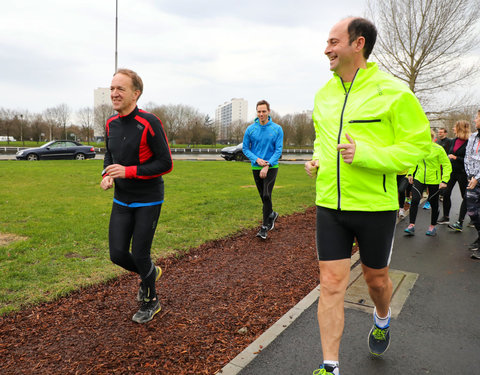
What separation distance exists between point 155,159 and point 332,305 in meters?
1.91

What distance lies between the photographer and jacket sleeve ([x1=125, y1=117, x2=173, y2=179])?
312cm

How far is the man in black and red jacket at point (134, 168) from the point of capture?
10.4 ft

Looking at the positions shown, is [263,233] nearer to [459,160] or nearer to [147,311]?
[147,311]

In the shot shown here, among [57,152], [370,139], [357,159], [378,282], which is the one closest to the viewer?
[357,159]

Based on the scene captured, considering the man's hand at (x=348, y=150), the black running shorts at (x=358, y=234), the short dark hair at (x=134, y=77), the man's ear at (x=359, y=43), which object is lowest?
the black running shorts at (x=358, y=234)

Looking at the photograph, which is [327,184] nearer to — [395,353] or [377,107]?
[377,107]

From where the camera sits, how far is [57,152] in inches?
968

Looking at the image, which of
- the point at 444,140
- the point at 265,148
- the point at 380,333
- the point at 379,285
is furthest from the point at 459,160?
the point at 379,285

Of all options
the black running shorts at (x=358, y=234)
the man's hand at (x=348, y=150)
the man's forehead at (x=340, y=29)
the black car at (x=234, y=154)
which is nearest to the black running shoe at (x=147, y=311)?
the black running shorts at (x=358, y=234)

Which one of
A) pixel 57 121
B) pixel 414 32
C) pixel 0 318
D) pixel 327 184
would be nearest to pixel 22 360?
pixel 0 318

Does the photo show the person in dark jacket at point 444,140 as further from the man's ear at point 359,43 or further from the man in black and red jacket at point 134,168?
the man in black and red jacket at point 134,168

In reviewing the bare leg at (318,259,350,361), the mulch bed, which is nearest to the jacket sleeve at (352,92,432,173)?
the bare leg at (318,259,350,361)

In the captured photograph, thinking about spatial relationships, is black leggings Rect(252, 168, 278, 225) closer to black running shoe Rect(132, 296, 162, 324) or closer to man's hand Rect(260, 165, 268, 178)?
man's hand Rect(260, 165, 268, 178)

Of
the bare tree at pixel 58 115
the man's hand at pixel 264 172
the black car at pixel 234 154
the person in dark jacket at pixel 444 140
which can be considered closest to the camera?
the man's hand at pixel 264 172
